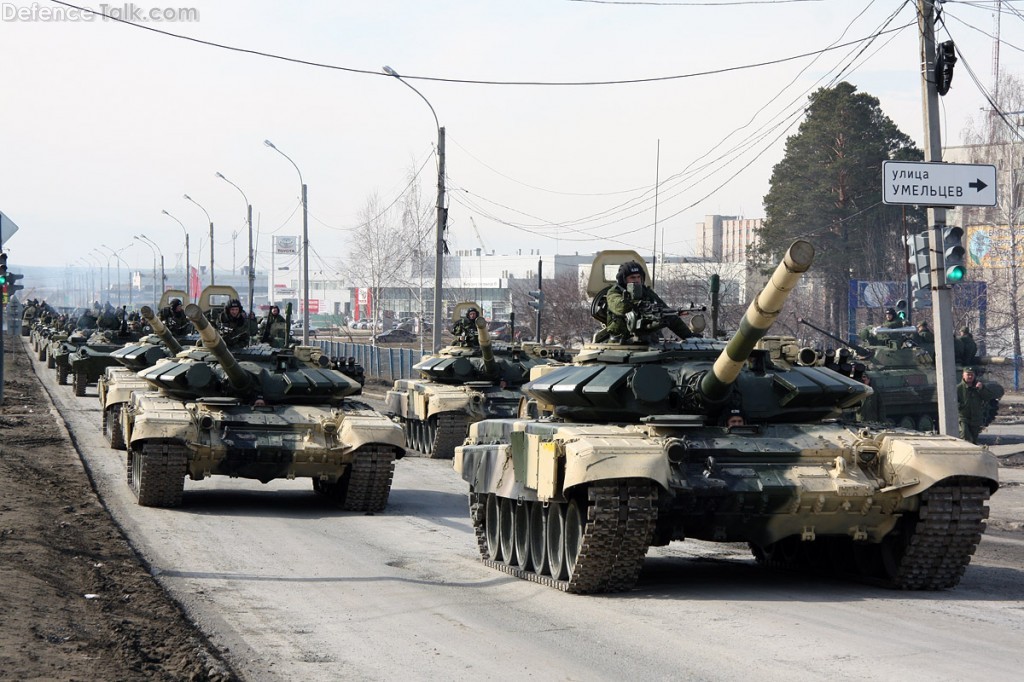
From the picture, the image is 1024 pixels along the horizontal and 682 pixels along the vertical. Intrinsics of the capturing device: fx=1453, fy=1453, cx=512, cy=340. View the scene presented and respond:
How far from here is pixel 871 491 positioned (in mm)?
10594

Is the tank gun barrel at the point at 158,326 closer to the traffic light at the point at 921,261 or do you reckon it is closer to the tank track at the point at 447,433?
the tank track at the point at 447,433

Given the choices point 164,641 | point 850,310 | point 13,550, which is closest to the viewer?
point 164,641

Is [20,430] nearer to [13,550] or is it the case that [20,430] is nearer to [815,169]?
[13,550]

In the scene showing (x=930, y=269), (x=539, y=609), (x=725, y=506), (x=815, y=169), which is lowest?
(x=539, y=609)

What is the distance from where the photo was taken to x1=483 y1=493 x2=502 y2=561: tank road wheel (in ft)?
42.7

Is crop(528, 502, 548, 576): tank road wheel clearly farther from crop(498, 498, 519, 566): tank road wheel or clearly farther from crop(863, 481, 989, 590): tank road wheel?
crop(863, 481, 989, 590): tank road wheel

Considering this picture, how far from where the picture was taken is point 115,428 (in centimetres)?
2434

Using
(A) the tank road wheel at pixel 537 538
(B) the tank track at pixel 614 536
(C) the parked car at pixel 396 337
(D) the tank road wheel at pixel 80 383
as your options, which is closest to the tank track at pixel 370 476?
(A) the tank road wheel at pixel 537 538

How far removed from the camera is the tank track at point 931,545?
10.6 metres

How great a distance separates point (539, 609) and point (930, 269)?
8.92m

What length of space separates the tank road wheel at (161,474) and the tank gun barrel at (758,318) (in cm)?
706

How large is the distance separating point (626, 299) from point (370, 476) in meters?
5.01

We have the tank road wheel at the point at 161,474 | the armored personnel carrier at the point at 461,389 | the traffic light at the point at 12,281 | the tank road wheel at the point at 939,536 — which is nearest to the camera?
the tank road wheel at the point at 939,536

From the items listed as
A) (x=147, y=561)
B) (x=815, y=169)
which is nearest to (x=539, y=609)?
(x=147, y=561)
